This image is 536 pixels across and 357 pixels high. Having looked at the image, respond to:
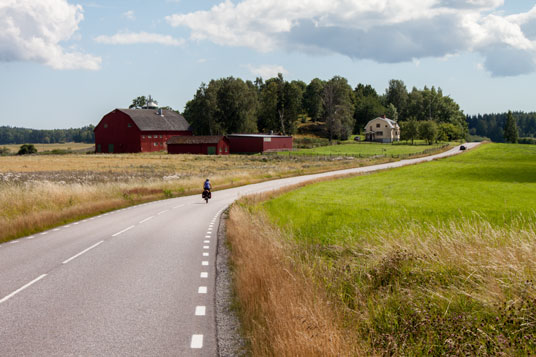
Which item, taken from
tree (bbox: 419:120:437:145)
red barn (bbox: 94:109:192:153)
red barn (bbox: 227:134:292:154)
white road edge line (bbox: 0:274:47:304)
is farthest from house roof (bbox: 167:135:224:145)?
white road edge line (bbox: 0:274:47:304)

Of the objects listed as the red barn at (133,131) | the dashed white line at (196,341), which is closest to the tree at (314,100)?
the red barn at (133,131)

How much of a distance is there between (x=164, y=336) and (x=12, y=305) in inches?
141

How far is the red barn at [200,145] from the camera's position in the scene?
3839 inches

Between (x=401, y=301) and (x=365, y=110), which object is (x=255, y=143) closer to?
(x=365, y=110)

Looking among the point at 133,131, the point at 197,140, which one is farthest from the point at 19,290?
the point at 133,131

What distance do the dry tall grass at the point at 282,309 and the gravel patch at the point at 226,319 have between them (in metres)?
0.18

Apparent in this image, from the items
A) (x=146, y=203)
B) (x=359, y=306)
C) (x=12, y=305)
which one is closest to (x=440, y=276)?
(x=359, y=306)

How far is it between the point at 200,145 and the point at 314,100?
80.2 meters

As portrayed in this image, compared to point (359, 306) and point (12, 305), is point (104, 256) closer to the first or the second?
point (12, 305)

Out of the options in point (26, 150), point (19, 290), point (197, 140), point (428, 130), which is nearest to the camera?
point (19, 290)

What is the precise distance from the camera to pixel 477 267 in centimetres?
781

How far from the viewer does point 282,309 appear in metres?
6.79

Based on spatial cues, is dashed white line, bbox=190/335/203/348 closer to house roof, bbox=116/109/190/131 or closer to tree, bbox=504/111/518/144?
house roof, bbox=116/109/190/131

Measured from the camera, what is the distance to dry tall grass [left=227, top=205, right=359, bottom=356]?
5.34m
